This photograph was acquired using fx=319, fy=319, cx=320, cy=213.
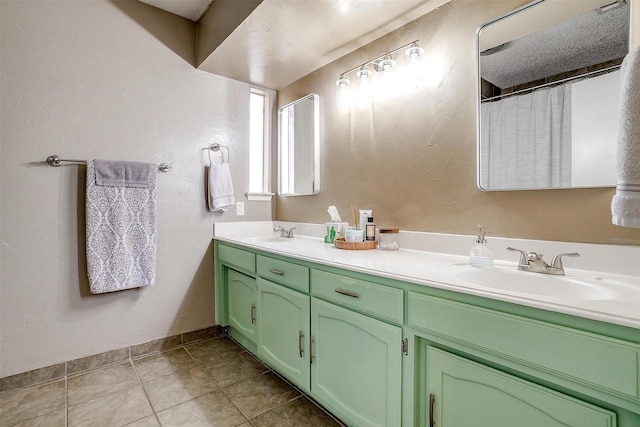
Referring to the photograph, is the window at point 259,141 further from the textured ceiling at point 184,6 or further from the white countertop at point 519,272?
the white countertop at point 519,272

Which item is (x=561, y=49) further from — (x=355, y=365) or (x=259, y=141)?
(x=259, y=141)

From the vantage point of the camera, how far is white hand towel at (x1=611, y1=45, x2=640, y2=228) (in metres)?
0.74

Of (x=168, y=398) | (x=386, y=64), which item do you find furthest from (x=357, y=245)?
(x=168, y=398)

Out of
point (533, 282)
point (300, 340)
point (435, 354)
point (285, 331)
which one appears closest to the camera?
point (435, 354)

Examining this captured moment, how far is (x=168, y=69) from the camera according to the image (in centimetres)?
218

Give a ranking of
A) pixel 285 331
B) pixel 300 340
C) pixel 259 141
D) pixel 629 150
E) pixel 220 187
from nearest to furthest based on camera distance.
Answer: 1. pixel 629 150
2. pixel 300 340
3. pixel 285 331
4. pixel 220 187
5. pixel 259 141

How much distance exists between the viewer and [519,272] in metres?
1.15

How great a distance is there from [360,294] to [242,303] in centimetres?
114

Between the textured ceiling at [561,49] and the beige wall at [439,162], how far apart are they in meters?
0.13

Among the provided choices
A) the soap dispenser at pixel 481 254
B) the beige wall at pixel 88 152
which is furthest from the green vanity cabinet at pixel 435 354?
the beige wall at pixel 88 152

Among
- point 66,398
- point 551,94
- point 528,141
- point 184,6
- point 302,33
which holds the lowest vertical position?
point 66,398

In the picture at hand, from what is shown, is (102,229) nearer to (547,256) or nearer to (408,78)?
(408,78)

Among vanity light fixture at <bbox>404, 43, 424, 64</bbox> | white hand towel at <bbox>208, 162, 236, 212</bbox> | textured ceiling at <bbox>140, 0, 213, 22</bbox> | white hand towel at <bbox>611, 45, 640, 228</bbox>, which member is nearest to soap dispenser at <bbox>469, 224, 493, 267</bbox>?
white hand towel at <bbox>611, 45, 640, 228</bbox>

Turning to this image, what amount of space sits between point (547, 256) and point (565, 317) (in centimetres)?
56
